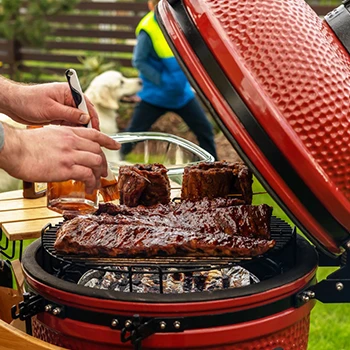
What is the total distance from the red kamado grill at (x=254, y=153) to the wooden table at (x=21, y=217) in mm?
1165

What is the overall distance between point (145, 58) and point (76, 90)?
17.8 ft

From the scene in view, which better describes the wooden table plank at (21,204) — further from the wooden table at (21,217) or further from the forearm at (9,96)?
the forearm at (9,96)

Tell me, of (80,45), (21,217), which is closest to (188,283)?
(21,217)

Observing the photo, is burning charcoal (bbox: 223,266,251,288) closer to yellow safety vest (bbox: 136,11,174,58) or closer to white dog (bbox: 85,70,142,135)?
yellow safety vest (bbox: 136,11,174,58)

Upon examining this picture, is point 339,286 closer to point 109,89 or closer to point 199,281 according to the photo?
A: point 199,281

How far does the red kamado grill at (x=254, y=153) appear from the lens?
7.45ft

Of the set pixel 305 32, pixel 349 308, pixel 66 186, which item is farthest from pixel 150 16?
pixel 305 32

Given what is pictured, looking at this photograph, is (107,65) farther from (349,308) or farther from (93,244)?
(93,244)

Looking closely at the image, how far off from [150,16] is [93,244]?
5.83 meters

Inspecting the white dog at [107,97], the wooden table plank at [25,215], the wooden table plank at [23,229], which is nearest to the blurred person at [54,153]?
the wooden table plank at [23,229]

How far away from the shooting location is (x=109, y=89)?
29.3 feet

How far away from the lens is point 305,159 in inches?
88.3

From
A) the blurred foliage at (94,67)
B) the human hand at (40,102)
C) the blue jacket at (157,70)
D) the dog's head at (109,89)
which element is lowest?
the blurred foliage at (94,67)

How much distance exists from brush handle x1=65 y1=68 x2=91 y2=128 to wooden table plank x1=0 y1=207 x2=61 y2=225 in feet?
3.97
